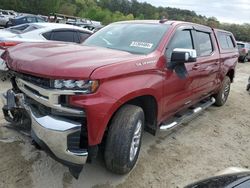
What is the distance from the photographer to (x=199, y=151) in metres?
4.89

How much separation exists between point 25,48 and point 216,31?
439 centimetres

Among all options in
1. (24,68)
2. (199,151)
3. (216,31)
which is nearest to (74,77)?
(24,68)

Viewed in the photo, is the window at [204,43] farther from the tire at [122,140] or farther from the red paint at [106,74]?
the tire at [122,140]

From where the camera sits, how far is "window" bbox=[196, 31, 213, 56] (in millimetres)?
5648

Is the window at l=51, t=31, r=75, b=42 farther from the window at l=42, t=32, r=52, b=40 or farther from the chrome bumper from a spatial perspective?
the chrome bumper

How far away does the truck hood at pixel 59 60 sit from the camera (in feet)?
10.3

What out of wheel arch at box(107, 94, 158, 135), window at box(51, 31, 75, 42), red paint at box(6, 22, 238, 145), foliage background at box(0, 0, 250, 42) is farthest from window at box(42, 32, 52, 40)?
foliage background at box(0, 0, 250, 42)

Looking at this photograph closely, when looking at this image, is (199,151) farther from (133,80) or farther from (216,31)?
(216,31)

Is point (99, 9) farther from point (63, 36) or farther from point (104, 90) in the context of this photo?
point (104, 90)

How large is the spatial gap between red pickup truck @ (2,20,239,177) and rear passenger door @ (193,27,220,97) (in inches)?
12.4

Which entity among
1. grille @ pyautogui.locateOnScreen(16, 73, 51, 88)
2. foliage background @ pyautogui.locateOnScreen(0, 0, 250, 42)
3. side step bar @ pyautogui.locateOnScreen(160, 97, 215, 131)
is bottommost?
foliage background @ pyautogui.locateOnScreen(0, 0, 250, 42)

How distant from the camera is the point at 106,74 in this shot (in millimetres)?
3270

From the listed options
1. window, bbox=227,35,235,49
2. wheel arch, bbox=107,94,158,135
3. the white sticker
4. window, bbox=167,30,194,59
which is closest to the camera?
wheel arch, bbox=107,94,158,135

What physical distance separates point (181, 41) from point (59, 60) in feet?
7.36
